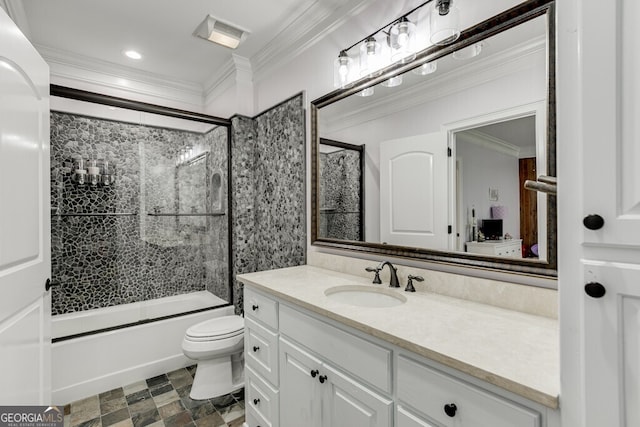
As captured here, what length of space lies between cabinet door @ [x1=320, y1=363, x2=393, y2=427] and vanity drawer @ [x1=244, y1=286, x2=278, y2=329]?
406 millimetres

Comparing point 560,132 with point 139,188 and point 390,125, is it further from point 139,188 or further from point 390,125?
point 139,188

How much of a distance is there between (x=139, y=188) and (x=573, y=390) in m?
3.45

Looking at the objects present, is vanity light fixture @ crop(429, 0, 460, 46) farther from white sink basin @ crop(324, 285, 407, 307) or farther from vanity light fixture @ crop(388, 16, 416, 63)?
white sink basin @ crop(324, 285, 407, 307)

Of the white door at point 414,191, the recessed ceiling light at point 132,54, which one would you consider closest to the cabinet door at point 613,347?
the white door at point 414,191

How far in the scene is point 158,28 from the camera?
240cm

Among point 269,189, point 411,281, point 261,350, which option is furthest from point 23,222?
point 411,281

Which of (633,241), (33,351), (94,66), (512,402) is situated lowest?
(33,351)

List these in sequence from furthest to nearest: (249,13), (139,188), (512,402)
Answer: (139,188) < (249,13) < (512,402)

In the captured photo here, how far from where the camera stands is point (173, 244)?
3139 millimetres

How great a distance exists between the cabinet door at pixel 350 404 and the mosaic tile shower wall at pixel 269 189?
1125 millimetres

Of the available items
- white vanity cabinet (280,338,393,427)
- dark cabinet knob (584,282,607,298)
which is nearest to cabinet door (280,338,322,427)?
white vanity cabinet (280,338,393,427)

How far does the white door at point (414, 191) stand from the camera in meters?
1.43

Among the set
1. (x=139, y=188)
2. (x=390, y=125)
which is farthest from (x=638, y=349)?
(x=139, y=188)

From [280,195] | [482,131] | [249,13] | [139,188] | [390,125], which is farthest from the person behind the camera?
[139,188]
